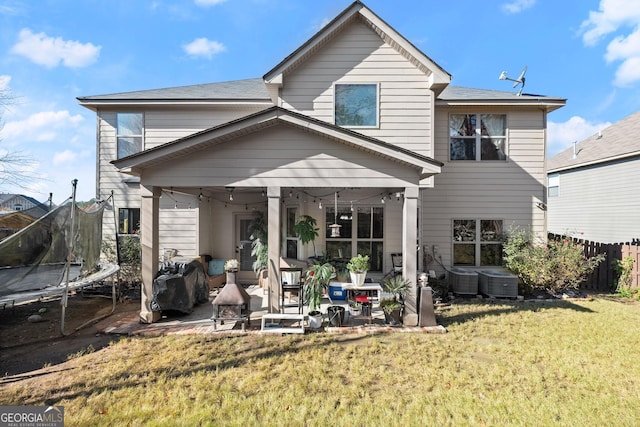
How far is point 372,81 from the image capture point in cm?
855

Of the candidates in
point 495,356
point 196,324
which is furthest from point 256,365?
point 495,356

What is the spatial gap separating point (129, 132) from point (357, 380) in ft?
32.7

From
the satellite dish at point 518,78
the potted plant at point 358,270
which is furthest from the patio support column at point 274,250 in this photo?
the satellite dish at point 518,78

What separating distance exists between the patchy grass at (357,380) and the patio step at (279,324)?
Answer: 0.63 feet

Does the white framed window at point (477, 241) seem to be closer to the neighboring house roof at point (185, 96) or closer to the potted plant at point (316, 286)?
the potted plant at point (316, 286)

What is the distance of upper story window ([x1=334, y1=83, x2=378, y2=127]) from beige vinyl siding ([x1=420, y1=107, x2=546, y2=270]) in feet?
7.87

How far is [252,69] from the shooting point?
47.8 ft

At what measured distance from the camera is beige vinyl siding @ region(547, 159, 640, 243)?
12.1 meters

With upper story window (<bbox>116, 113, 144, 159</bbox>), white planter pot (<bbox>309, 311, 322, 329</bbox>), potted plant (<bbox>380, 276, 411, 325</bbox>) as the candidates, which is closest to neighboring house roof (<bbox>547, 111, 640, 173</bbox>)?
potted plant (<bbox>380, 276, 411, 325</bbox>)

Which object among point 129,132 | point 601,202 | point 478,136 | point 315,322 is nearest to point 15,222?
point 129,132

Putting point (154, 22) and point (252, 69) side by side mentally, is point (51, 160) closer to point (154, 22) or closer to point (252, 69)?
point (154, 22)

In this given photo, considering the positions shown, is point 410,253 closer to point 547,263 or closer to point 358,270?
point 358,270

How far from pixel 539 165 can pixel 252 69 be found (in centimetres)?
1268

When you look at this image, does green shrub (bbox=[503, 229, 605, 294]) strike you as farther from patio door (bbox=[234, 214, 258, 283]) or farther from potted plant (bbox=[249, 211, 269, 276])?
patio door (bbox=[234, 214, 258, 283])
